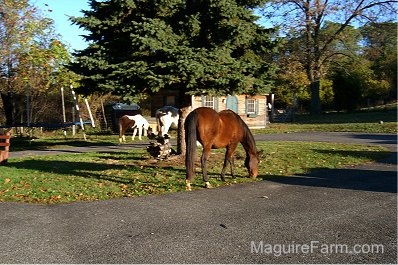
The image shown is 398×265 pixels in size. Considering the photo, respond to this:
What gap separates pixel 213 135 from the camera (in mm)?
9844

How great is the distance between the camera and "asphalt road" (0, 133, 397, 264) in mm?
5230

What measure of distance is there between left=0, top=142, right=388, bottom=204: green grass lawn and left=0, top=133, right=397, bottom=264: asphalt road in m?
0.87

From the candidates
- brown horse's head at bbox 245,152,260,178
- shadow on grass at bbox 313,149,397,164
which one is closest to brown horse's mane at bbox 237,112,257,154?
brown horse's head at bbox 245,152,260,178

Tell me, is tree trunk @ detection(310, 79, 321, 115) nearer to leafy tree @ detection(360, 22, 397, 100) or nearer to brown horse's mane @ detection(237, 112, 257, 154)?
leafy tree @ detection(360, 22, 397, 100)

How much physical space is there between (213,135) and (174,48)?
10.5 ft

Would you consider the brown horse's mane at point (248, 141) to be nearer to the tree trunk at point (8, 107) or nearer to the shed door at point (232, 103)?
the tree trunk at point (8, 107)

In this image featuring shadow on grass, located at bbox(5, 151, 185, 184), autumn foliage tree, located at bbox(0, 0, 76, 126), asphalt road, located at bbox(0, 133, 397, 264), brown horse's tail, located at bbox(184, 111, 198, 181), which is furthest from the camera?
autumn foliage tree, located at bbox(0, 0, 76, 126)

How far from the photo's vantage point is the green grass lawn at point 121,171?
9.38 metres

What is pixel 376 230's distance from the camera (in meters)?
6.15

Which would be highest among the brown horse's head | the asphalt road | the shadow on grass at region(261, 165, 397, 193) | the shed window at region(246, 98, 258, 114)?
the shed window at region(246, 98, 258, 114)

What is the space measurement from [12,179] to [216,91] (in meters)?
6.06

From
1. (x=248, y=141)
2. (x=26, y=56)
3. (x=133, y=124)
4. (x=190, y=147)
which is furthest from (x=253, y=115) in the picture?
(x=190, y=147)

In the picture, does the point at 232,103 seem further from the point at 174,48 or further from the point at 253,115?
the point at 174,48

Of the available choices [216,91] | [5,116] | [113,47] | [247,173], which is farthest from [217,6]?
[5,116]
